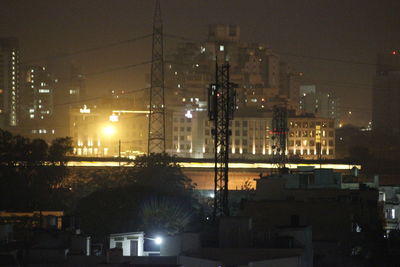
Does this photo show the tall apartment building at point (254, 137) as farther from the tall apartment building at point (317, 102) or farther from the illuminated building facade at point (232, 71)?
the tall apartment building at point (317, 102)

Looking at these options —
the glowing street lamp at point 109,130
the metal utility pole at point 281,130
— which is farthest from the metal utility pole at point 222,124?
the glowing street lamp at point 109,130

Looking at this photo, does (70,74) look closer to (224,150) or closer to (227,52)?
(227,52)

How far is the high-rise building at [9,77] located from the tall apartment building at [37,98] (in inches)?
71.7

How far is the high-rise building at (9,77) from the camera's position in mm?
157125

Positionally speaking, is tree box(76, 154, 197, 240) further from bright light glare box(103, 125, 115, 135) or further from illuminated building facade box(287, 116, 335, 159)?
bright light glare box(103, 125, 115, 135)

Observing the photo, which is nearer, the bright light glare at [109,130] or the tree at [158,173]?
the tree at [158,173]

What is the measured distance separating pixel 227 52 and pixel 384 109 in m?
32.9

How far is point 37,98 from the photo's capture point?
166 m

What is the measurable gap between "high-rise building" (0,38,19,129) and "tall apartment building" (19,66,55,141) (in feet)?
5.98

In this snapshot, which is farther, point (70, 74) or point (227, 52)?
point (70, 74)

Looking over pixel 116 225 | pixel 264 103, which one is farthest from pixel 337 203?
pixel 264 103

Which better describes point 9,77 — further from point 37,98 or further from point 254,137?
point 254,137

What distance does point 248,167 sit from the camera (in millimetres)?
88688

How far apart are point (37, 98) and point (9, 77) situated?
29.1 ft
